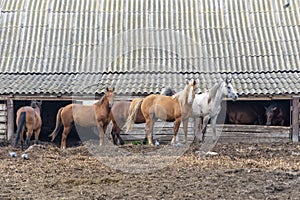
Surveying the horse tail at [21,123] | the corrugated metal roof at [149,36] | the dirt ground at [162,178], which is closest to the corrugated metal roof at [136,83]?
the corrugated metal roof at [149,36]

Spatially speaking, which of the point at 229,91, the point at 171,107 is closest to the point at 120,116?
the point at 171,107

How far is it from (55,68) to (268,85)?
246 inches

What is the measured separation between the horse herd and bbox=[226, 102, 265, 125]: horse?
178cm

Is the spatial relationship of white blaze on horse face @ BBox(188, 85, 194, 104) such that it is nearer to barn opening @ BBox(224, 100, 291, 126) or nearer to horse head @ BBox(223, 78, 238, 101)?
horse head @ BBox(223, 78, 238, 101)

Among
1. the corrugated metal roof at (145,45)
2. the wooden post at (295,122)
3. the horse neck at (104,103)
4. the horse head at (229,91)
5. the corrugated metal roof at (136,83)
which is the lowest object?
the wooden post at (295,122)

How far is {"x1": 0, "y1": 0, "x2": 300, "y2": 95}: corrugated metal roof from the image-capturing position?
1612 cm

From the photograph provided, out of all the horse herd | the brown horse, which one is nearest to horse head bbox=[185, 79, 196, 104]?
the horse herd

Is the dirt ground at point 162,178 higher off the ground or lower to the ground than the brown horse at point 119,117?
lower

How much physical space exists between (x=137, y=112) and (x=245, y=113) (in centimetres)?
380

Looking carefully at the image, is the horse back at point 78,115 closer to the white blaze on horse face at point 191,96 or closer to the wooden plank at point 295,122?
the white blaze on horse face at point 191,96

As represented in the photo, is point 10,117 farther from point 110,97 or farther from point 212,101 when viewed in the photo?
point 212,101

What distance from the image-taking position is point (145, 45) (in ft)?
59.3

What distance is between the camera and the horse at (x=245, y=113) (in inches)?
648

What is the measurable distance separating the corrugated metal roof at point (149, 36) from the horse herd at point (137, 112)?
2.41 meters
